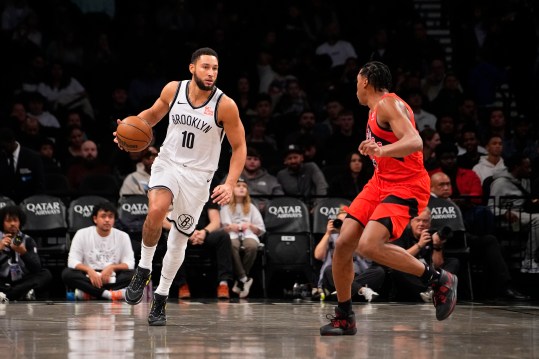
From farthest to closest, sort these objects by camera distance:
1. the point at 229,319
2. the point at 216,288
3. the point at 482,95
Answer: the point at 482,95, the point at 216,288, the point at 229,319

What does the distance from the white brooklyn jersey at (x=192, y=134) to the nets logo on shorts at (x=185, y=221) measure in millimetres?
386

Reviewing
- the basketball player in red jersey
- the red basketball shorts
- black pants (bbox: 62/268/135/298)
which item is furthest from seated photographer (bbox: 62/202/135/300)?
the red basketball shorts

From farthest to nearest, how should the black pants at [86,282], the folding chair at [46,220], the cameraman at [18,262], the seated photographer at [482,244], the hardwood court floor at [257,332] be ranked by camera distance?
the folding chair at [46,220] < the seated photographer at [482,244] < the black pants at [86,282] < the cameraman at [18,262] < the hardwood court floor at [257,332]

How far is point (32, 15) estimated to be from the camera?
15.6 m

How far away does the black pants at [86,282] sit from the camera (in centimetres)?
1119

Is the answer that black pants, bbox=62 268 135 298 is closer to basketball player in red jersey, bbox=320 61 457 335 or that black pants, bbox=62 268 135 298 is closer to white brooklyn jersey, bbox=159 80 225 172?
white brooklyn jersey, bbox=159 80 225 172

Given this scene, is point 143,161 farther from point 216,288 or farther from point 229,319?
point 229,319

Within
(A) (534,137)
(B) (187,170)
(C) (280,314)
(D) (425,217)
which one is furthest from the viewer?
(A) (534,137)

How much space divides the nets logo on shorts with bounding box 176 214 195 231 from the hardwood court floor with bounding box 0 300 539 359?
0.77 m

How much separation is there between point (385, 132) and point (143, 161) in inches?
223

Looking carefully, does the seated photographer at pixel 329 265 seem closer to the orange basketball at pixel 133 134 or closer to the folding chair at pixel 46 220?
the folding chair at pixel 46 220

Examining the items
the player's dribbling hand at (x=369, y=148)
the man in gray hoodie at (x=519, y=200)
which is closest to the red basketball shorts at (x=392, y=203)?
the player's dribbling hand at (x=369, y=148)

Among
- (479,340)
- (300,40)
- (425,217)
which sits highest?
(300,40)

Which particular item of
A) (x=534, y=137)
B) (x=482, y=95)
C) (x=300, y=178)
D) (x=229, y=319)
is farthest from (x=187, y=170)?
(x=482, y=95)
